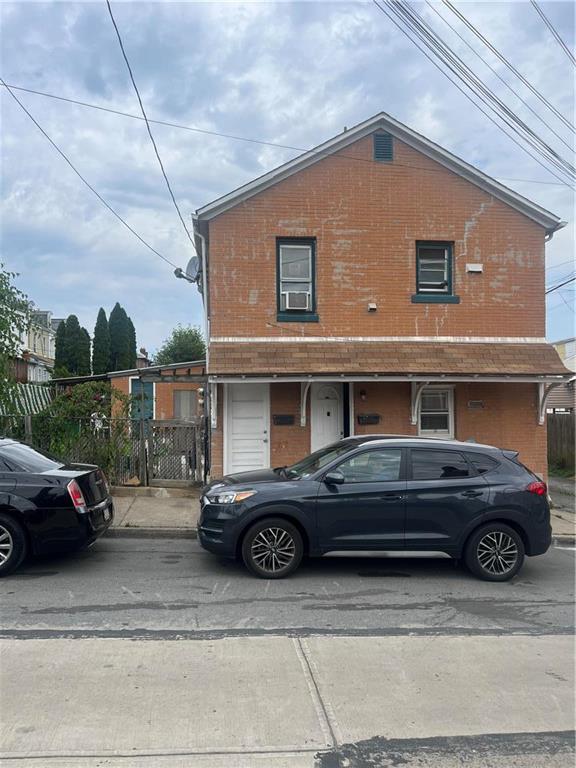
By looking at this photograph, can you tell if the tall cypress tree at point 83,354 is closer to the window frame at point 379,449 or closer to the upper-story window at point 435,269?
the upper-story window at point 435,269

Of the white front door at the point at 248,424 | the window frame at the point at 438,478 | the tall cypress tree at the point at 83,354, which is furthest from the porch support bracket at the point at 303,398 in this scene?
the tall cypress tree at the point at 83,354

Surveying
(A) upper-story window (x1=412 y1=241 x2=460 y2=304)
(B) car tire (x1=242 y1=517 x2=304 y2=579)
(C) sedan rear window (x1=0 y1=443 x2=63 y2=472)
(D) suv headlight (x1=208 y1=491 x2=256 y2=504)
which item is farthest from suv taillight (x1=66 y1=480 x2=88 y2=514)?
(A) upper-story window (x1=412 y1=241 x2=460 y2=304)

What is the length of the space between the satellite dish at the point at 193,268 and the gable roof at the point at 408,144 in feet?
8.61

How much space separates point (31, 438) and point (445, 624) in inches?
334

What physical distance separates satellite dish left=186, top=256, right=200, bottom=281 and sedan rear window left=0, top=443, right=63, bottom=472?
7.25 m

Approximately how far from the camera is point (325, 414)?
1123 centimetres

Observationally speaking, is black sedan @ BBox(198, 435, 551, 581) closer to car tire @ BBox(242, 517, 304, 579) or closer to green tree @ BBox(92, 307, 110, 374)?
car tire @ BBox(242, 517, 304, 579)

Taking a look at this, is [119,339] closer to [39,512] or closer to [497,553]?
[39,512]

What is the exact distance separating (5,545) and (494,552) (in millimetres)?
5517

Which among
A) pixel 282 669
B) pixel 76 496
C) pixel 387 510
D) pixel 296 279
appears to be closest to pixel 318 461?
pixel 387 510

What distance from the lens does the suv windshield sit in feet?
22.8

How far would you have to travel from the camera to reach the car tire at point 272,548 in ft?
21.1

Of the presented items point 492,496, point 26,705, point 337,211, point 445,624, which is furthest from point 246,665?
point 337,211

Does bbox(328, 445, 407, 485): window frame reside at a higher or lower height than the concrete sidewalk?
higher
